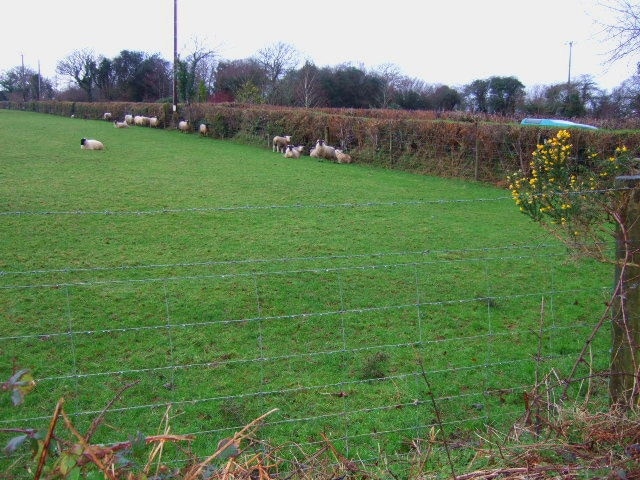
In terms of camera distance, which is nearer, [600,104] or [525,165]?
[525,165]

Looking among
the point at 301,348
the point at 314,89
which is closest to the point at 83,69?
the point at 314,89

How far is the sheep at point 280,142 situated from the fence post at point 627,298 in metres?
20.8

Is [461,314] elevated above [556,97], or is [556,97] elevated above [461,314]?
[556,97]

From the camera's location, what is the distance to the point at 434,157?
1847cm

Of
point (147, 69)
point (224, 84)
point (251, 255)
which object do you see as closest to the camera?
point (251, 255)

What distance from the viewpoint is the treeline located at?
118ft

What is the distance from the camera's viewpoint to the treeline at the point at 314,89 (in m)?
35.9

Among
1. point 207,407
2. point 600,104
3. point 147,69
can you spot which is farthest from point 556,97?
point 147,69

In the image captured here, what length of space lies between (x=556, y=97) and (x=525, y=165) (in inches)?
976

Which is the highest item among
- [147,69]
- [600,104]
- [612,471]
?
[147,69]

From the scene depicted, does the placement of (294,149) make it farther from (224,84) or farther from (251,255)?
(224,84)

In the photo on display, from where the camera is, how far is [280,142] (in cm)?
2400

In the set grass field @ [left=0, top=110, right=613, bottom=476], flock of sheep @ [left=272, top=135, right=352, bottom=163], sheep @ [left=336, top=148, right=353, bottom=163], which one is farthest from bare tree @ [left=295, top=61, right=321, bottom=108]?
grass field @ [left=0, top=110, right=613, bottom=476]

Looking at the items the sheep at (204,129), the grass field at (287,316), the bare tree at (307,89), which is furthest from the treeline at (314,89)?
the grass field at (287,316)
